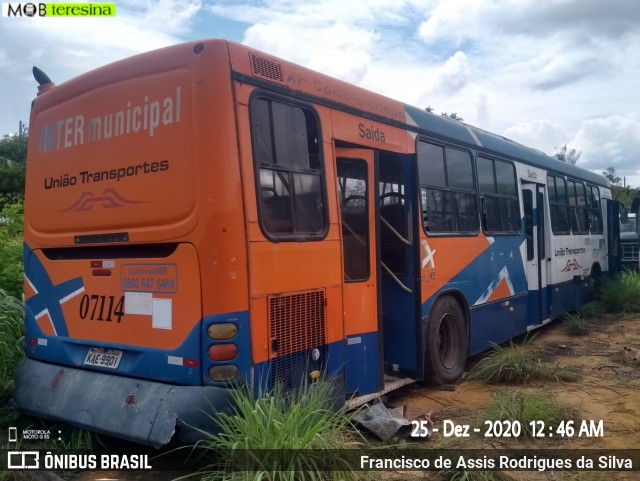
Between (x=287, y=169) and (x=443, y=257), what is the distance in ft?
9.32

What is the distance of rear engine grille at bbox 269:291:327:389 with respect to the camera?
425cm

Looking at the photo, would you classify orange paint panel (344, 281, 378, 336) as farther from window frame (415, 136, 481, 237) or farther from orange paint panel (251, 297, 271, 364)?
window frame (415, 136, 481, 237)

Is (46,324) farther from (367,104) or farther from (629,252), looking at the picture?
(629,252)

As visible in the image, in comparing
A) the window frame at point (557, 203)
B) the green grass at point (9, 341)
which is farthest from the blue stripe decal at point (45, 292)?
the window frame at point (557, 203)

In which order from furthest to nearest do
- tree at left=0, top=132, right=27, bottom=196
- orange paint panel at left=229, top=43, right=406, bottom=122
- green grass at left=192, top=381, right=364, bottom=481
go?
tree at left=0, top=132, right=27, bottom=196
orange paint panel at left=229, top=43, right=406, bottom=122
green grass at left=192, top=381, right=364, bottom=481

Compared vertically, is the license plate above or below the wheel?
above

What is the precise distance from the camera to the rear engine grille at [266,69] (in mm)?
4293

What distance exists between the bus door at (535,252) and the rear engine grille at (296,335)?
17.9ft

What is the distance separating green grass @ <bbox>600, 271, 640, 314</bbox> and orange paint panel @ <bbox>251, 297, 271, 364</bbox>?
10402mm

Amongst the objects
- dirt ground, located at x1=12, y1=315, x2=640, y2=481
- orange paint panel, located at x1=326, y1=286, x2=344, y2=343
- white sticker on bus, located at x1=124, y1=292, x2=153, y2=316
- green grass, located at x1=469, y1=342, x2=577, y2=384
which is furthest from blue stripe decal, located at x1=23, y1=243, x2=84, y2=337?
green grass, located at x1=469, y1=342, x2=577, y2=384

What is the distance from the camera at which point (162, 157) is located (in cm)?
428

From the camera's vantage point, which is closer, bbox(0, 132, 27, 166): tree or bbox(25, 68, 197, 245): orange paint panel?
bbox(25, 68, 197, 245): orange paint panel

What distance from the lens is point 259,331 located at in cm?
409

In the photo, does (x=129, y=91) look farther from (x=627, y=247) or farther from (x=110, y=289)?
(x=627, y=247)
